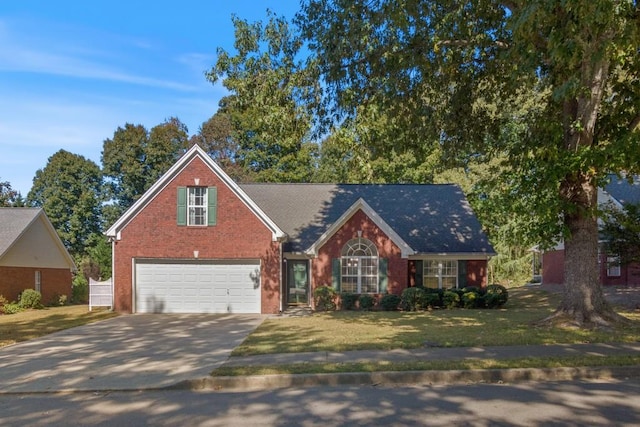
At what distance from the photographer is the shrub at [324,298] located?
73.4 ft

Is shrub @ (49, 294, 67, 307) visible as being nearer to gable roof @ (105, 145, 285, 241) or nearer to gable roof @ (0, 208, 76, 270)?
gable roof @ (0, 208, 76, 270)

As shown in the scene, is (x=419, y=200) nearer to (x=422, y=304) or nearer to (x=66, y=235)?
(x=422, y=304)

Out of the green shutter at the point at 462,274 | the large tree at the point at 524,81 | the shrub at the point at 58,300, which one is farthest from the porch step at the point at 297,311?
the shrub at the point at 58,300

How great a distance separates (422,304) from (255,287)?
669 centimetres

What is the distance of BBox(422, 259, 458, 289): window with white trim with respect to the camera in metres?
24.1

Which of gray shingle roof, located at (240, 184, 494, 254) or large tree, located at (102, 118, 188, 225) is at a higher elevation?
large tree, located at (102, 118, 188, 225)

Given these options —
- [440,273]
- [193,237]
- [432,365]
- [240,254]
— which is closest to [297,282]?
[240,254]

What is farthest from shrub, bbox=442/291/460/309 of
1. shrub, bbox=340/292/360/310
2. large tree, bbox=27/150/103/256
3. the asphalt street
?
large tree, bbox=27/150/103/256

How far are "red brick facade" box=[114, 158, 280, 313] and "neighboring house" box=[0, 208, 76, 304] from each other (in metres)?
7.16

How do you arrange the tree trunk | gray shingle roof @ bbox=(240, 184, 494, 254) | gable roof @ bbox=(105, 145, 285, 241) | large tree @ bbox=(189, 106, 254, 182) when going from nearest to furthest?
Answer: 1. the tree trunk
2. gable roof @ bbox=(105, 145, 285, 241)
3. gray shingle roof @ bbox=(240, 184, 494, 254)
4. large tree @ bbox=(189, 106, 254, 182)

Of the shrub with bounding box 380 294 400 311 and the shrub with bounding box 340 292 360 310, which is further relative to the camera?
the shrub with bounding box 340 292 360 310

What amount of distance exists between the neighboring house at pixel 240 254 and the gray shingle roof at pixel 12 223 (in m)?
7.29

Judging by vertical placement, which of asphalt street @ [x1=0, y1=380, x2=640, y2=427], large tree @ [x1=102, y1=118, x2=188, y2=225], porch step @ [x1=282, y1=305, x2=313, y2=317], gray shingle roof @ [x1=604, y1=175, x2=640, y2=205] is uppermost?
large tree @ [x1=102, y1=118, x2=188, y2=225]

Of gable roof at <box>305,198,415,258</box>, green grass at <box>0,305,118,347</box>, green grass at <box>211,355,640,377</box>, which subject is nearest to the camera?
green grass at <box>211,355,640,377</box>
